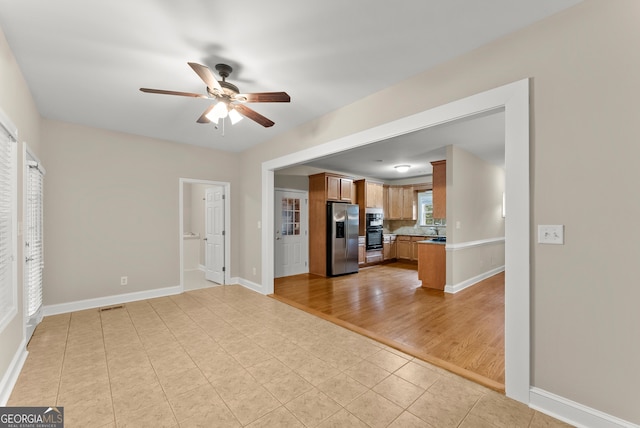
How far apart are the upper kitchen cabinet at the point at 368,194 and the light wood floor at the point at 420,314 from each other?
82.1 inches

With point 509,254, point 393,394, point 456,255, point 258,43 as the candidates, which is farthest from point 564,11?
point 456,255

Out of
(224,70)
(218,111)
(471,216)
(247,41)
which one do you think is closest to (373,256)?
(471,216)

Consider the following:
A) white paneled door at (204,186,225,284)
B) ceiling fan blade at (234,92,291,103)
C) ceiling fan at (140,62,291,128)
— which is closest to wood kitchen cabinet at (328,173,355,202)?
white paneled door at (204,186,225,284)

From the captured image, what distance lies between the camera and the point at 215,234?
570cm

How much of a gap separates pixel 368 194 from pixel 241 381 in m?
5.78

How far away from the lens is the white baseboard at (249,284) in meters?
4.86

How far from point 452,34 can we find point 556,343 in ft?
7.57

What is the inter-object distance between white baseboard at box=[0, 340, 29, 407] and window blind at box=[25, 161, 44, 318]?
55cm

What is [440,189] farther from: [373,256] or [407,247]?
[407,247]

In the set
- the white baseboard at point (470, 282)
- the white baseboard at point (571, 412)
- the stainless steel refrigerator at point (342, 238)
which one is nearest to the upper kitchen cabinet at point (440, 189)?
the white baseboard at point (470, 282)

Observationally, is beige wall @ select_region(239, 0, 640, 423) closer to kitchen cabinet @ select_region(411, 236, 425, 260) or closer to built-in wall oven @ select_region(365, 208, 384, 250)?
built-in wall oven @ select_region(365, 208, 384, 250)

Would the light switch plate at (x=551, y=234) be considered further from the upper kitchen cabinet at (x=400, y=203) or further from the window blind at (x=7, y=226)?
the upper kitchen cabinet at (x=400, y=203)

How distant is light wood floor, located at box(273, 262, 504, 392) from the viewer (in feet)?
8.45

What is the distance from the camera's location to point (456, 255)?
4828mm
